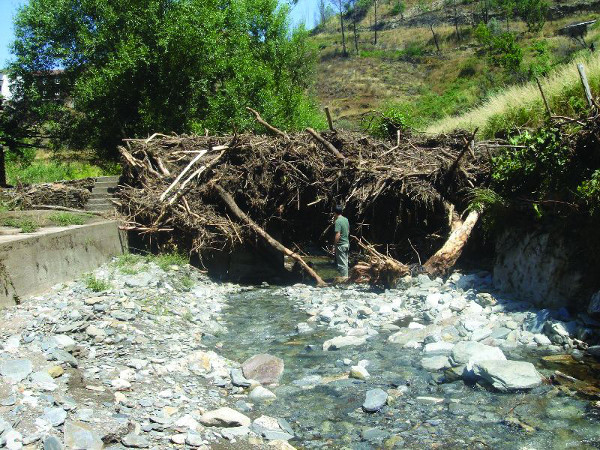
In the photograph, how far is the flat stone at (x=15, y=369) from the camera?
15.6 ft

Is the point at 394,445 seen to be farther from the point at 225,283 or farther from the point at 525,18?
the point at 525,18

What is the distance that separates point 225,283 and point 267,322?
2.92 m

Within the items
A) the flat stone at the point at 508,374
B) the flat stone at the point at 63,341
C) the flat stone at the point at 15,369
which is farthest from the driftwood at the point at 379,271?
the flat stone at the point at 15,369

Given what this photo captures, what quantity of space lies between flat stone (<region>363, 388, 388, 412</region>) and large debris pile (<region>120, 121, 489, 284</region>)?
538 centimetres

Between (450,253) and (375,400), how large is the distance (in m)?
4.68

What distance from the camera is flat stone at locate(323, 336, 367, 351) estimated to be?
6887 mm

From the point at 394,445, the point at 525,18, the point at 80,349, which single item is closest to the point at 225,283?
the point at 80,349

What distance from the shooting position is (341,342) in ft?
22.9

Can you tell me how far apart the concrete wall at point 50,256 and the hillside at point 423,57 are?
92.4 ft

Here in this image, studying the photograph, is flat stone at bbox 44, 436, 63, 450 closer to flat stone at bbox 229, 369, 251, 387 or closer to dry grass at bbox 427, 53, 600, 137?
flat stone at bbox 229, 369, 251, 387

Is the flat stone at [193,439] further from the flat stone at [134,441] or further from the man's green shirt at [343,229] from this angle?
the man's green shirt at [343,229]

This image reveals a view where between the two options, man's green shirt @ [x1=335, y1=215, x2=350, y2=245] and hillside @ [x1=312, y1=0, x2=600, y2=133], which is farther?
hillside @ [x1=312, y1=0, x2=600, y2=133]

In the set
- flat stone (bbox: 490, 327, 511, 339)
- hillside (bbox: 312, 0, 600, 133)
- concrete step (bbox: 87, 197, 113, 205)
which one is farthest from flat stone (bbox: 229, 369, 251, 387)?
hillside (bbox: 312, 0, 600, 133)

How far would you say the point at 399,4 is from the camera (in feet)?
229
